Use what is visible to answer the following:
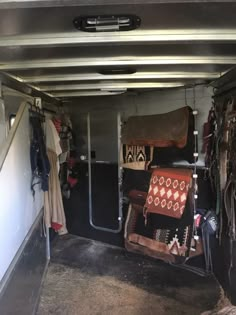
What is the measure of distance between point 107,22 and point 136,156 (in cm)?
268

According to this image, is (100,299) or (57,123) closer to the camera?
(100,299)

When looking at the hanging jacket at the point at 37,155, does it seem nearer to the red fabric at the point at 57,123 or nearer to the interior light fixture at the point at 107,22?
the red fabric at the point at 57,123

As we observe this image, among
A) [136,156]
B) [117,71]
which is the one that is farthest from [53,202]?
[117,71]

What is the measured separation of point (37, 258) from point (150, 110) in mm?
1941

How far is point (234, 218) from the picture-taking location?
2.61m

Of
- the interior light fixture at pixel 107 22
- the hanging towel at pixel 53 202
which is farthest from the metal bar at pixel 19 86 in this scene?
the interior light fixture at pixel 107 22

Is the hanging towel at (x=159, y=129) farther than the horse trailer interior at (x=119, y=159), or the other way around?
the hanging towel at (x=159, y=129)

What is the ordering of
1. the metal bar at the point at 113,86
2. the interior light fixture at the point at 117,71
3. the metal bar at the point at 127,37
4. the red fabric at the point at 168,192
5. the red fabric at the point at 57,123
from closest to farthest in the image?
1. the metal bar at the point at 127,37
2. the interior light fixture at the point at 117,71
3. the metal bar at the point at 113,86
4. the red fabric at the point at 168,192
5. the red fabric at the point at 57,123

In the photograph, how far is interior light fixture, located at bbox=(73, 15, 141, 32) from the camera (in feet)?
3.88

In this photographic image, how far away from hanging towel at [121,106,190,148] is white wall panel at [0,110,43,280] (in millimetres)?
1295

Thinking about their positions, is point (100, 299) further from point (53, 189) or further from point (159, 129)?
point (159, 129)

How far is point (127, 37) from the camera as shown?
1.49 m

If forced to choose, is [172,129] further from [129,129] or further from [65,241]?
[65,241]

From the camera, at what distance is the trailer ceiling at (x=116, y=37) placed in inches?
45.3
